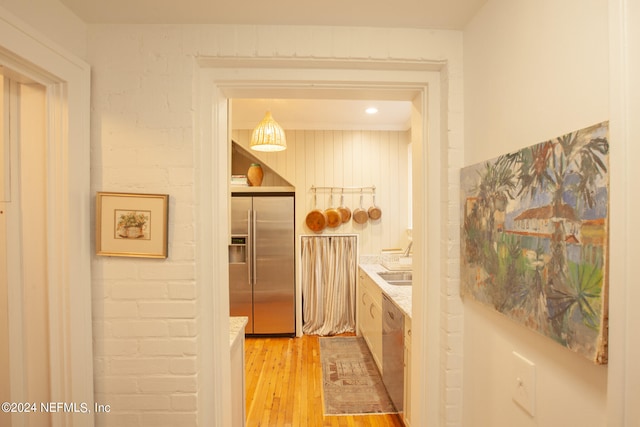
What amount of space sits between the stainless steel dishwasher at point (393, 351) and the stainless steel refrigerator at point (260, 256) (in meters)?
1.46

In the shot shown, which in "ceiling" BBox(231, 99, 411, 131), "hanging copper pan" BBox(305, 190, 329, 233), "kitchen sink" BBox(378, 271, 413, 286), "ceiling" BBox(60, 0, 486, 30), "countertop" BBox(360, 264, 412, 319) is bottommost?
"kitchen sink" BBox(378, 271, 413, 286)

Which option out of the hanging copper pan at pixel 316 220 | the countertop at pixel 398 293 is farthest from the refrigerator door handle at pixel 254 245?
the countertop at pixel 398 293

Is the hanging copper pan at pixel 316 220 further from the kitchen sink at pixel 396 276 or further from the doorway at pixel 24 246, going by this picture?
the doorway at pixel 24 246

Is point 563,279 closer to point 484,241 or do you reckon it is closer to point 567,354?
point 567,354

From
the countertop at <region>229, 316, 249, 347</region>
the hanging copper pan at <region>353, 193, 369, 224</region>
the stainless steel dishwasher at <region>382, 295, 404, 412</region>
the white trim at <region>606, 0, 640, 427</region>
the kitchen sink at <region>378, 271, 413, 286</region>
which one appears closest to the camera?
the white trim at <region>606, 0, 640, 427</region>

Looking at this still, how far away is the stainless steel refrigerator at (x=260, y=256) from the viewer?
3516 mm

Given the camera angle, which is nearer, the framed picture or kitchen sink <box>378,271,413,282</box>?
the framed picture

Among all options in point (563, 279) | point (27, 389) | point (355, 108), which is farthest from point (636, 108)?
point (355, 108)

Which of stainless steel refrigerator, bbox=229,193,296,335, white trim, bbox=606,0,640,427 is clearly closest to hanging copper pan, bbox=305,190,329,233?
stainless steel refrigerator, bbox=229,193,296,335

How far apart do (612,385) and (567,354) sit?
0.15m

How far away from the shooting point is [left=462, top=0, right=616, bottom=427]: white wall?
2.23 feet

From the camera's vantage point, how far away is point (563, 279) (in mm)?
702

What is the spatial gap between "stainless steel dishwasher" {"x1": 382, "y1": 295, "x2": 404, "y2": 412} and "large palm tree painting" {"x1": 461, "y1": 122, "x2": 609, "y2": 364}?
1087 millimetres

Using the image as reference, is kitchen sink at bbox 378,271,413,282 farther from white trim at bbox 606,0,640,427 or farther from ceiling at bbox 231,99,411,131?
white trim at bbox 606,0,640,427
